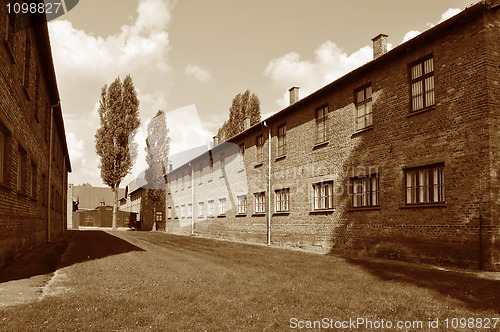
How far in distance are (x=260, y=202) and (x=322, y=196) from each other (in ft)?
18.6

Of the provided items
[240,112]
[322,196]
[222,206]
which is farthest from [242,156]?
[240,112]

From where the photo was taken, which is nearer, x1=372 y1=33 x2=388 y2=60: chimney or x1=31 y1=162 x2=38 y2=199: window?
x1=31 y1=162 x2=38 y2=199: window

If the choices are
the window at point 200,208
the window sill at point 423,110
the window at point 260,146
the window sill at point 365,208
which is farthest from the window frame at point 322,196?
the window at point 200,208

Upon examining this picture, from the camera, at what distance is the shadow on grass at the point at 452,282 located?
6238 millimetres

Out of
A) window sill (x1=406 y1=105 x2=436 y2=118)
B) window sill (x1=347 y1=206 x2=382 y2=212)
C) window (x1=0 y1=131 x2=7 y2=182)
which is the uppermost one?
window sill (x1=406 y1=105 x2=436 y2=118)

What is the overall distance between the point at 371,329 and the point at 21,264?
7599 mm

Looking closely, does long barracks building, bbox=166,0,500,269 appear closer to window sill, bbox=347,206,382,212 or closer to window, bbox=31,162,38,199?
window sill, bbox=347,206,382,212

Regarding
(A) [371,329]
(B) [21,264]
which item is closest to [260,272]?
(A) [371,329]

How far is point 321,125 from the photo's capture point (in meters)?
16.8

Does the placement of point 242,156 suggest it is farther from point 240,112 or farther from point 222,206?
point 240,112

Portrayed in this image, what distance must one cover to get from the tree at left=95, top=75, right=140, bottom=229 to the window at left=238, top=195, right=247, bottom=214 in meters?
20.9

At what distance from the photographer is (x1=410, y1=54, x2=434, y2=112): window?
11.8m

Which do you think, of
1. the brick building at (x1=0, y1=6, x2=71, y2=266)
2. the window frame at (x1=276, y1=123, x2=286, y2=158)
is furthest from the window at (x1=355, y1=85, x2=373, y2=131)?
the brick building at (x1=0, y1=6, x2=71, y2=266)

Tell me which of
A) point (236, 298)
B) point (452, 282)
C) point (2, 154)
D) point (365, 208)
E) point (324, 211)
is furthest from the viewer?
point (324, 211)
